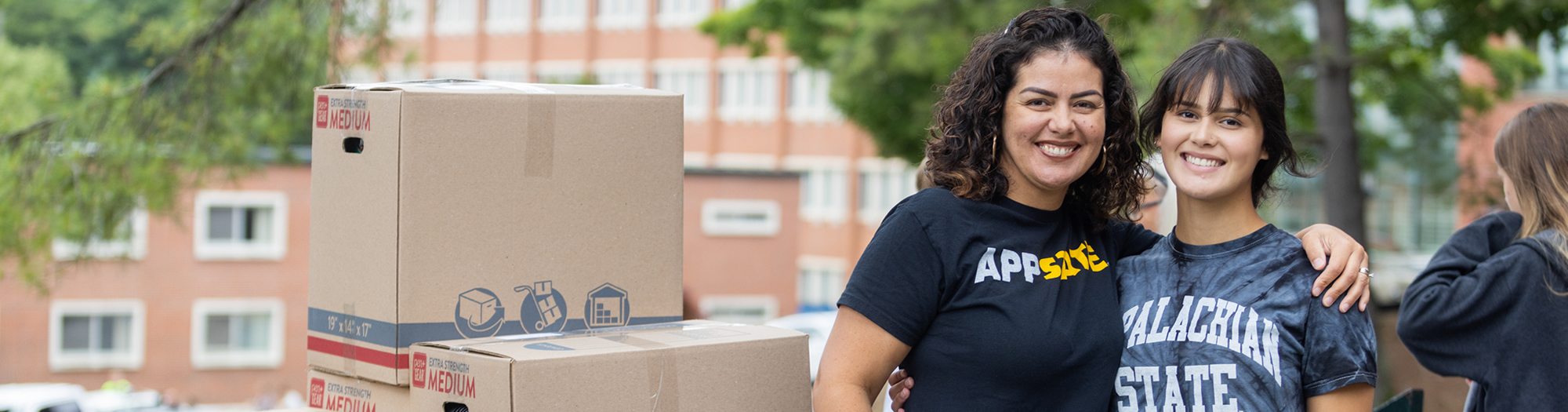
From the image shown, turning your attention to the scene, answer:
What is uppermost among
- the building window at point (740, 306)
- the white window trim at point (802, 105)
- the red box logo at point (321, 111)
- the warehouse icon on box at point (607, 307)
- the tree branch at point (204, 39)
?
the white window trim at point (802, 105)

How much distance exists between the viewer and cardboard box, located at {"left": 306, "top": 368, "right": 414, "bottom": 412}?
6.81ft

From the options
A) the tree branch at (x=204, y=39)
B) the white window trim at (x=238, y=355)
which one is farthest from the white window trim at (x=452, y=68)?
the tree branch at (x=204, y=39)

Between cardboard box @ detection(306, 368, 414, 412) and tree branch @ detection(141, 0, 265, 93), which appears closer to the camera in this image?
cardboard box @ detection(306, 368, 414, 412)

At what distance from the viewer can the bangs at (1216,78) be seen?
6.81ft

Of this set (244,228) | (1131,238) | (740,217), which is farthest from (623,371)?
(244,228)

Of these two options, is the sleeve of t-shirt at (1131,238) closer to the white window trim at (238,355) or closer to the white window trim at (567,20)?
the white window trim at (238,355)

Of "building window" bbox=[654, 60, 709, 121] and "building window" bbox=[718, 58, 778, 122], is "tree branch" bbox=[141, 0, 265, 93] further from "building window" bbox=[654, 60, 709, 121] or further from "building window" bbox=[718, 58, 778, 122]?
"building window" bbox=[654, 60, 709, 121]

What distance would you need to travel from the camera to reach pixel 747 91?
30469 millimetres

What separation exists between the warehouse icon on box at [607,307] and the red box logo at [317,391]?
1.71ft

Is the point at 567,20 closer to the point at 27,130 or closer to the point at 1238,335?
the point at 27,130

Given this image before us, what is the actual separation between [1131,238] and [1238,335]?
0.41m

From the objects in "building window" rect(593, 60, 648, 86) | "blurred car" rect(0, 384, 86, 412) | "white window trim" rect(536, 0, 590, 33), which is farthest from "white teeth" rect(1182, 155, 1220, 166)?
"white window trim" rect(536, 0, 590, 33)

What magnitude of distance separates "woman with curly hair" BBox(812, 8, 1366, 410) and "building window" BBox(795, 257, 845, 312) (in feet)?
88.3

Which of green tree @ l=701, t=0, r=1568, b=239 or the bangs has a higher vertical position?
green tree @ l=701, t=0, r=1568, b=239
